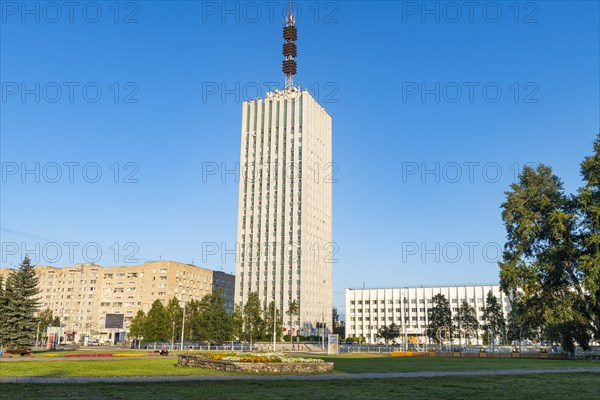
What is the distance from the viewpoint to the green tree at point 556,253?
5050 cm

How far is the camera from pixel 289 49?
5915 inches

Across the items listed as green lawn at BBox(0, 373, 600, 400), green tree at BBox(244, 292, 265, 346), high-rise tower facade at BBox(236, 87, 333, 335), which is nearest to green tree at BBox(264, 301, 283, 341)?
green tree at BBox(244, 292, 265, 346)

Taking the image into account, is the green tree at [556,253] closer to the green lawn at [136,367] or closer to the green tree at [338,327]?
the green lawn at [136,367]

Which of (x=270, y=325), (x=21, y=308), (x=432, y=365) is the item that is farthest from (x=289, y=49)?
(x=432, y=365)

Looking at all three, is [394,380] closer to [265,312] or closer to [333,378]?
[333,378]

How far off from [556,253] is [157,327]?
6818cm

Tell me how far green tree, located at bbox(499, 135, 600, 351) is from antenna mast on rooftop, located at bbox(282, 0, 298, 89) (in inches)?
4063

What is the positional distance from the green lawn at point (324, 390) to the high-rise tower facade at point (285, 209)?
108 meters

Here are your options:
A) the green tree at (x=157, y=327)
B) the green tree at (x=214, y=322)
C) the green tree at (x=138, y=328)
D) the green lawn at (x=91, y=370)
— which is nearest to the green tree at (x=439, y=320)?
the green tree at (x=214, y=322)

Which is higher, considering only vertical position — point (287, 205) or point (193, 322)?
point (287, 205)

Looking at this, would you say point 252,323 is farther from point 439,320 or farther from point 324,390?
point 324,390

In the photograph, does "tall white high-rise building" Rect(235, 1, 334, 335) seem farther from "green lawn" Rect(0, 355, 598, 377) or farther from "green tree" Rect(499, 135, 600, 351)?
"green lawn" Rect(0, 355, 598, 377)

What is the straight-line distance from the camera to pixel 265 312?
112 metres

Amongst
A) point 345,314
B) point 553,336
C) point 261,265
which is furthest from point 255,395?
point 345,314
